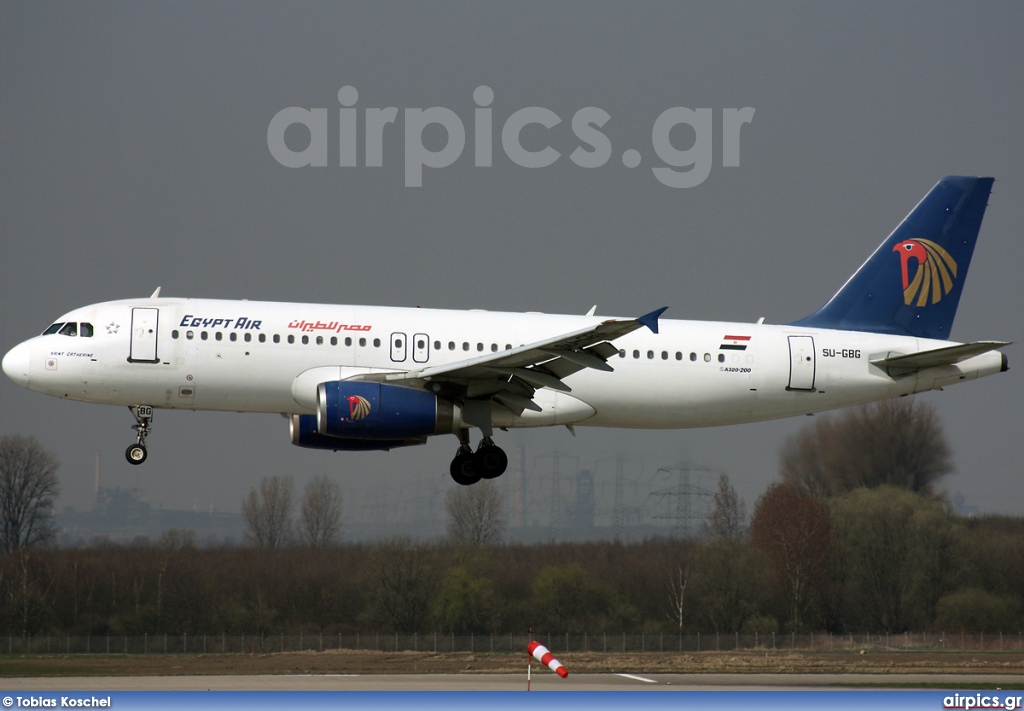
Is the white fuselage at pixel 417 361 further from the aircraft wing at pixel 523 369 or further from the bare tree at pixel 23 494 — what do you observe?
the bare tree at pixel 23 494

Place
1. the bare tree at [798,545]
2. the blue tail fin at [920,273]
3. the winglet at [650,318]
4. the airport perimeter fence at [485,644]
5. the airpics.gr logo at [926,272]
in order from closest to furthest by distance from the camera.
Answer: the winglet at [650,318], the blue tail fin at [920,273], the airpics.gr logo at [926,272], the airport perimeter fence at [485,644], the bare tree at [798,545]

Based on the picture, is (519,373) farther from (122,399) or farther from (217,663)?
(217,663)

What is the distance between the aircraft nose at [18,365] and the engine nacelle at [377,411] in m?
6.48

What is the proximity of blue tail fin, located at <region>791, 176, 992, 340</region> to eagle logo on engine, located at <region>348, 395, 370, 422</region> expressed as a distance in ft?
37.6

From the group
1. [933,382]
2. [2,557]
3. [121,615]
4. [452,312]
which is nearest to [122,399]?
[452,312]

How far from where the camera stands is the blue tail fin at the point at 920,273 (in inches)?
1262

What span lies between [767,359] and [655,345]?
9.23 feet

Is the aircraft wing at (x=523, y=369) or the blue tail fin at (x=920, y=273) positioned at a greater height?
the blue tail fin at (x=920, y=273)

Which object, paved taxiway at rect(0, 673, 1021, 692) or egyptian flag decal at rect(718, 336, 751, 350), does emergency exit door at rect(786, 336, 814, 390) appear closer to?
egyptian flag decal at rect(718, 336, 751, 350)

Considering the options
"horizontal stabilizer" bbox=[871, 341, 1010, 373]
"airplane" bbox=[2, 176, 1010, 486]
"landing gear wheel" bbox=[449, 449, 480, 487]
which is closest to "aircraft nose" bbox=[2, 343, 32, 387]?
"airplane" bbox=[2, 176, 1010, 486]

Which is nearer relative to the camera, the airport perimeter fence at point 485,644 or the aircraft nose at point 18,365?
the aircraft nose at point 18,365

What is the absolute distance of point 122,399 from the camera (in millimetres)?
27562

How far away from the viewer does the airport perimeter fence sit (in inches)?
1822

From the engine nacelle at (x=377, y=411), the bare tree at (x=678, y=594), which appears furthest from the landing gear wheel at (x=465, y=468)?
the bare tree at (x=678, y=594)
